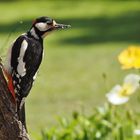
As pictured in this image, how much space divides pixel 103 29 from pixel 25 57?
11.4m

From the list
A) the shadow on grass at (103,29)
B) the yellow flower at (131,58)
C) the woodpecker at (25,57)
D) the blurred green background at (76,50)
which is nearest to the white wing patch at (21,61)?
the woodpecker at (25,57)

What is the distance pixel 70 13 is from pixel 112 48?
4526 mm

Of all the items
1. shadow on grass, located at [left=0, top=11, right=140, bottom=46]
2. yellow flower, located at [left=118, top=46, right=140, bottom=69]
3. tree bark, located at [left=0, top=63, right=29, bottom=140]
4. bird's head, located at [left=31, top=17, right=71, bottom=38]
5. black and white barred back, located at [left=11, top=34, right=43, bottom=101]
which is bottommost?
shadow on grass, located at [left=0, top=11, right=140, bottom=46]

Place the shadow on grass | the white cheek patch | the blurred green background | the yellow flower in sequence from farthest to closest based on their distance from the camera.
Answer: the shadow on grass → the blurred green background → the yellow flower → the white cheek patch

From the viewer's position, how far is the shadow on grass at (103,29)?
13672 mm

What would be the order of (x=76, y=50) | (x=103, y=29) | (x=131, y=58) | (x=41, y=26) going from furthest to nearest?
(x=103, y=29) < (x=76, y=50) < (x=131, y=58) < (x=41, y=26)

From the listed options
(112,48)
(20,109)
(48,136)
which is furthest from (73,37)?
(20,109)

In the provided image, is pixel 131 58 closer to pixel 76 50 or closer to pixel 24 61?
pixel 24 61

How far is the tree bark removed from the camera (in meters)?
3.55

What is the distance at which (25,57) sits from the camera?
3.61 meters

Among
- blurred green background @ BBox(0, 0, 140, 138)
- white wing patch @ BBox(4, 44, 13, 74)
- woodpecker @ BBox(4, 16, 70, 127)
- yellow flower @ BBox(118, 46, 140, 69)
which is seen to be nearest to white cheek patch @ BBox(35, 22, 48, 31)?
woodpecker @ BBox(4, 16, 70, 127)

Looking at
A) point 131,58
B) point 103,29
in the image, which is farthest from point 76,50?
point 131,58

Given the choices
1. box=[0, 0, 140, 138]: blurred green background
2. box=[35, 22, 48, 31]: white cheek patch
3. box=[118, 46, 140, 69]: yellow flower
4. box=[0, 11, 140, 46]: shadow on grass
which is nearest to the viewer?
box=[35, 22, 48, 31]: white cheek patch

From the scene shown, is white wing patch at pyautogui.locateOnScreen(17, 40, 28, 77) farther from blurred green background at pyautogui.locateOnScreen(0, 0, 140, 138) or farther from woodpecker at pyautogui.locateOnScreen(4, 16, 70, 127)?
blurred green background at pyautogui.locateOnScreen(0, 0, 140, 138)
